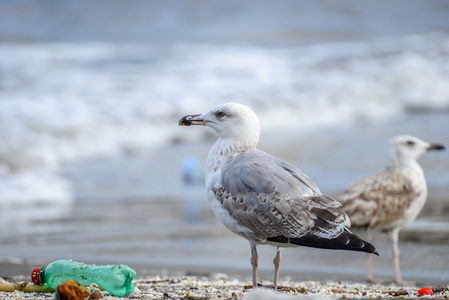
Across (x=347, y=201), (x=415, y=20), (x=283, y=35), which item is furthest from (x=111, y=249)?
(x=415, y=20)

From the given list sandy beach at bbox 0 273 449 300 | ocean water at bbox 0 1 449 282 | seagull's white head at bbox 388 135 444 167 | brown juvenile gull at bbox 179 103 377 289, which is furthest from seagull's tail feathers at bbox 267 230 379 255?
seagull's white head at bbox 388 135 444 167

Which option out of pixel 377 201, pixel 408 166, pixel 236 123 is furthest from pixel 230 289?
pixel 408 166

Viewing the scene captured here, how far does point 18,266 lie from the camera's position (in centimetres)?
584

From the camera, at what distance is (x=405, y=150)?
6.79m

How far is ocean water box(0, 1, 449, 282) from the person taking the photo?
8.57 m

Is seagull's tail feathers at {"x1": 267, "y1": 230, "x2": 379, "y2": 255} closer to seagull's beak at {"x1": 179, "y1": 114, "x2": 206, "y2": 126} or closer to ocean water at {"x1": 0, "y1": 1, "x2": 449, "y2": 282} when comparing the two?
seagull's beak at {"x1": 179, "y1": 114, "x2": 206, "y2": 126}

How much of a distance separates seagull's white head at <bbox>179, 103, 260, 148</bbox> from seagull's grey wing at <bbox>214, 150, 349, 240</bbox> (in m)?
0.30

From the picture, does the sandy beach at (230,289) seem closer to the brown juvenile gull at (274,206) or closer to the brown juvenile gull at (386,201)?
the brown juvenile gull at (274,206)

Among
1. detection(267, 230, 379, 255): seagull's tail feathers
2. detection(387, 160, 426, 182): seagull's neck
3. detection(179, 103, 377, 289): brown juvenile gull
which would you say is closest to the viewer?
detection(267, 230, 379, 255): seagull's tail feathers

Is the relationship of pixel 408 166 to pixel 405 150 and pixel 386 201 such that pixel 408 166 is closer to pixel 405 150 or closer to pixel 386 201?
pixel 405 150

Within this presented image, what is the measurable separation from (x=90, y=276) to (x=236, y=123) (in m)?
1.20

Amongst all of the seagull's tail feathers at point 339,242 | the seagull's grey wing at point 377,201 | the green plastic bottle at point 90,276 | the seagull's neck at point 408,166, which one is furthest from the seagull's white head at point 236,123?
the seagull's neck at point 408,166

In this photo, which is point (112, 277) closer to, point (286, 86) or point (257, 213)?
point (257, 213)

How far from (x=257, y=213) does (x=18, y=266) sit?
239 cm
